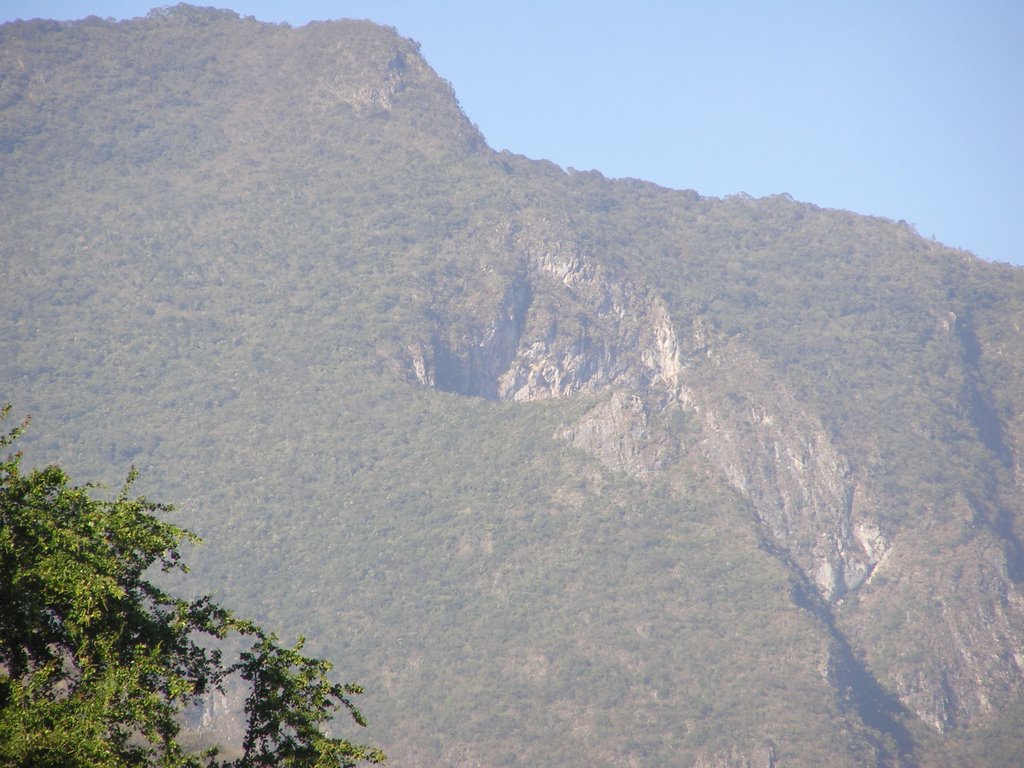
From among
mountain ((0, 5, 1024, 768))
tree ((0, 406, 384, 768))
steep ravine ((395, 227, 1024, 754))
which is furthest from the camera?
steep ravine ((395, 227, 1024, 754))

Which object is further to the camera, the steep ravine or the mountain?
the steep ravine

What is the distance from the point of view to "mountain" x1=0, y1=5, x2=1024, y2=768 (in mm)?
100688

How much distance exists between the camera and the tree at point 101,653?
72.7 ft

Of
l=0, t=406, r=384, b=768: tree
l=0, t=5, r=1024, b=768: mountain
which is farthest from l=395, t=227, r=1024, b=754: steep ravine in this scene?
l=0, t=406, r=384, b=768: tree

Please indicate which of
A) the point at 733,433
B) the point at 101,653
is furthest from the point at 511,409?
the point at 101,653

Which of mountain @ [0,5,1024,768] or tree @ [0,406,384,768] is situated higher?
mountain @ [0,5,1024,768]

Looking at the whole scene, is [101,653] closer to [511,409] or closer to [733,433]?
[511,409]

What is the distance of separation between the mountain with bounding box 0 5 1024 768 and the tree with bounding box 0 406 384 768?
65232 millimetres

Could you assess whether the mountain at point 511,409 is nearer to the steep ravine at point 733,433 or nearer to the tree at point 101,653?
the steep ravine at point 733,433

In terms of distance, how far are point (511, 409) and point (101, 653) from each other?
107 m

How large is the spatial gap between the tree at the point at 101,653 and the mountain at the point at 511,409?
65232 mm

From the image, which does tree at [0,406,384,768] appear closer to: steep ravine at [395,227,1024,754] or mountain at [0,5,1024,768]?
mountain at [0,5,1024,768]

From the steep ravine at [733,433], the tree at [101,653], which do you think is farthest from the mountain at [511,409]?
the tree at [101,653]

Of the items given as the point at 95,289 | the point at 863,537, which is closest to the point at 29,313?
the point at 95,289
